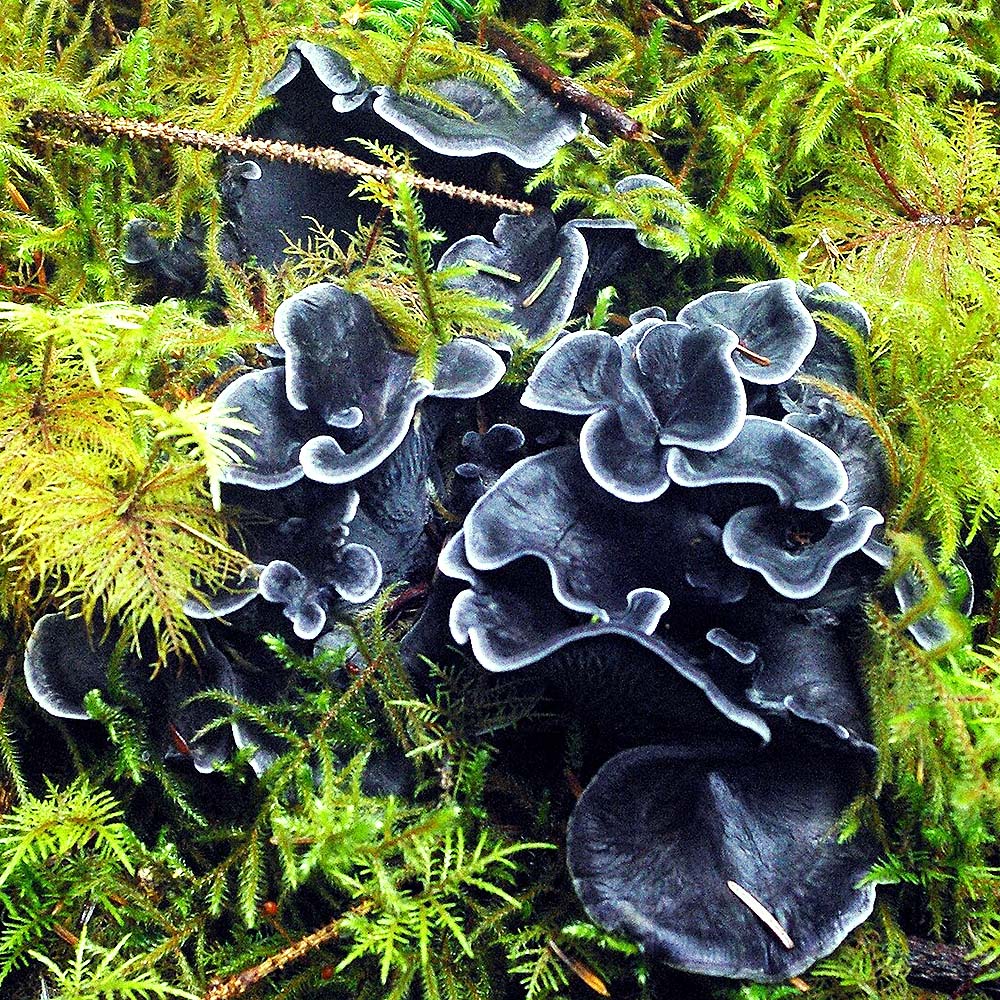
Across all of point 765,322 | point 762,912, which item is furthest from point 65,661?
point 765,322

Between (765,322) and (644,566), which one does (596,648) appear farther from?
(765,322)

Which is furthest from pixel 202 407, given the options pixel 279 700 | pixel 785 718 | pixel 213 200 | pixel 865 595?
pixel 865 595

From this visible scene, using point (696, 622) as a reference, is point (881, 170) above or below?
above

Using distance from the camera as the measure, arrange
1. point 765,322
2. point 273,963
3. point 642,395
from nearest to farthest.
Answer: point 273,963
point 642,395
point 765,322

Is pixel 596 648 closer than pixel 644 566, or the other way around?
pixel 596 648

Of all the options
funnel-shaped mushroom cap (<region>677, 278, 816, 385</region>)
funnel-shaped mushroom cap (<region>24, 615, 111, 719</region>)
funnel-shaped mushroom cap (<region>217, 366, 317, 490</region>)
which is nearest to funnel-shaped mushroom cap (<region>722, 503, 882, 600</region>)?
funnel-shaped mushroom cap (<region>677, 278, 816, 385</region>)

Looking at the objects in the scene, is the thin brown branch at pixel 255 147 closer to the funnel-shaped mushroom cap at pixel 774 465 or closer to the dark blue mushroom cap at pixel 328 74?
the dark blue mushroom cap at pixel 328 74

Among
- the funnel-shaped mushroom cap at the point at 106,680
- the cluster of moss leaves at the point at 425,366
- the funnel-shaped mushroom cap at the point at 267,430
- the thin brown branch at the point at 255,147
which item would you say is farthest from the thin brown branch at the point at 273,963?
the thin brown branch at the point at 255,147
